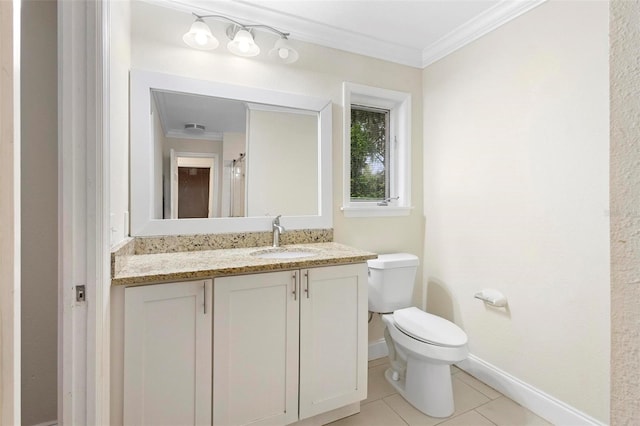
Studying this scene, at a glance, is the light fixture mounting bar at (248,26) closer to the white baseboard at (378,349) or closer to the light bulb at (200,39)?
the light bulb at (200,39)

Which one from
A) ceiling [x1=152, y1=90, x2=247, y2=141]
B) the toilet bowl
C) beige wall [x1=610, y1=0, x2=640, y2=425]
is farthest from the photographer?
ceiling [x1=152, y1=90, x2=247, y2=141]

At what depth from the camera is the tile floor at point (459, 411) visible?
1.58 meters

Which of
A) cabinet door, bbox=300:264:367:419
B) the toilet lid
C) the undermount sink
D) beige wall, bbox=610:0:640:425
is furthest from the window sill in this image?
beige wall, bbox=610:0:640:425

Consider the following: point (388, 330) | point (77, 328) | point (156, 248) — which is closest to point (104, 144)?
point (77, 328)

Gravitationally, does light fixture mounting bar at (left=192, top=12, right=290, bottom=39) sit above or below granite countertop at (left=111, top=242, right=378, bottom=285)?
above

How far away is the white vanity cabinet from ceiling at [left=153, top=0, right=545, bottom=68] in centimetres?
159

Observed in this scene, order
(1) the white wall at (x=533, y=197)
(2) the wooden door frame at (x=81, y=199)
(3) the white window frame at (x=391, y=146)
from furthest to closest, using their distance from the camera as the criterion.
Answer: (3) the white window frame at (x=391, y=146)
(1) the white wall at (x=533, y=197)
(2) the wooden door frame at (x=81, y=199)

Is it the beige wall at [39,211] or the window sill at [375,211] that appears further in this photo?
the window sill at [375,211]

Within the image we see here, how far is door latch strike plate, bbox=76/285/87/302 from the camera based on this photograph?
0.91 metres

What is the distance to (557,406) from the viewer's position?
1.54m

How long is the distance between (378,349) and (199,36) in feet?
7.95

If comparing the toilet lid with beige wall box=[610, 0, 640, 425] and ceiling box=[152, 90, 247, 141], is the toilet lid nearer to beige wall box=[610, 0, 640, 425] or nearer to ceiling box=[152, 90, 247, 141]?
beige wall box=[610, 0, 640, 425]

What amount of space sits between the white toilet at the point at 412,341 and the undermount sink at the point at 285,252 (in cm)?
48

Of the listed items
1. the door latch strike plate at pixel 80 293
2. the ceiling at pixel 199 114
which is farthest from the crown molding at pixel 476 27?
the door latch strike plate at pixel 80 293
